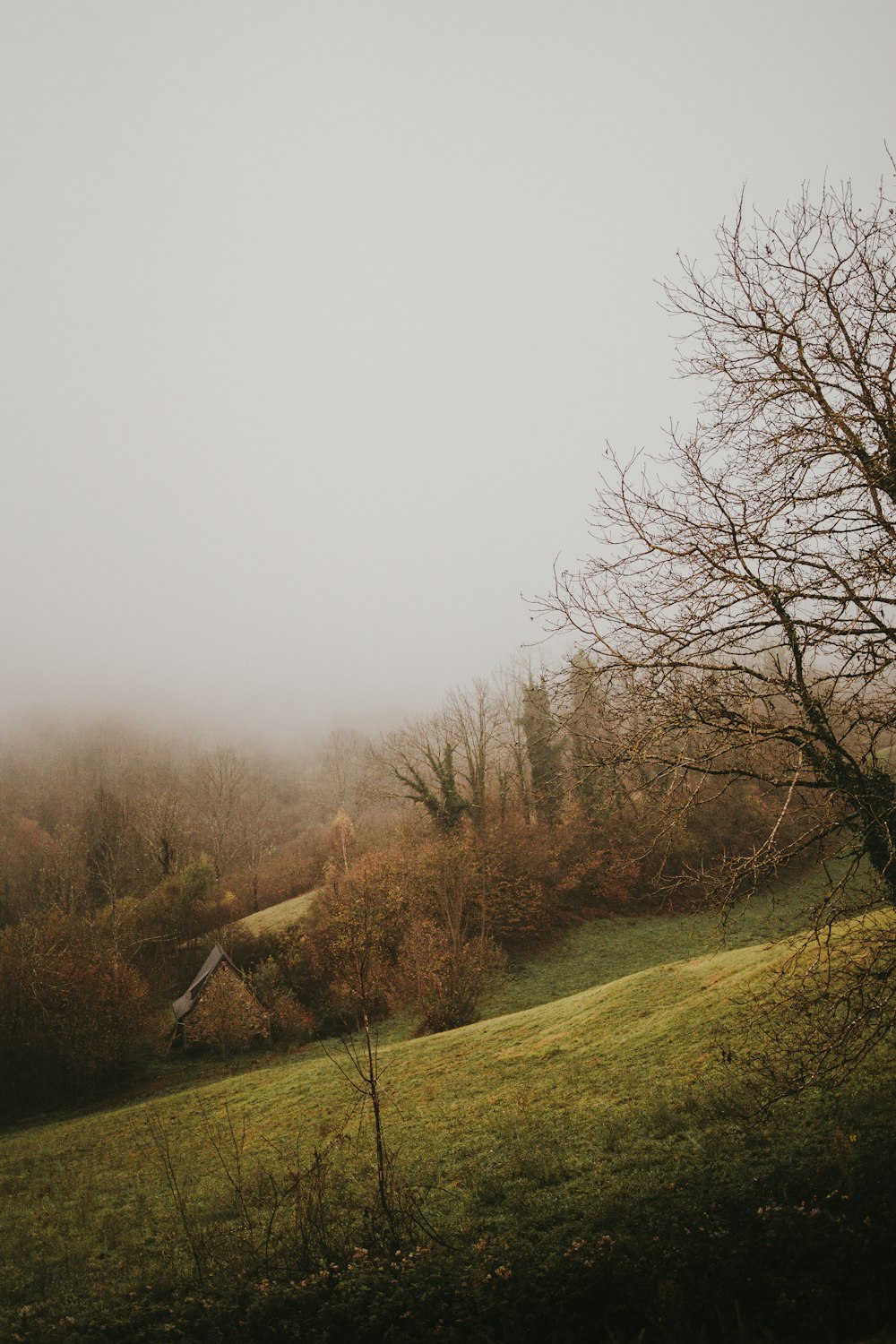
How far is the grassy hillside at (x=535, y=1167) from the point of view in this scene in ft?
19.6

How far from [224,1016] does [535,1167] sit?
22.5m

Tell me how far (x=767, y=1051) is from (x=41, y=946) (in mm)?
31364

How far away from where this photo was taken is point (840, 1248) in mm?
5246

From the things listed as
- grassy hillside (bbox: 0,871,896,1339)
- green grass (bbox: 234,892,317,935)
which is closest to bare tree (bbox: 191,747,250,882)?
green grass (bbox: 234,892,317,935)

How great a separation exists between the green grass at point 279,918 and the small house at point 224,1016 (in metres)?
5.91

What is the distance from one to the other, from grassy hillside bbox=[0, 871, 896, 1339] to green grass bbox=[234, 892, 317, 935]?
59.9 ft

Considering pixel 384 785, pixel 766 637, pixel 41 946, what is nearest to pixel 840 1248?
pixel 766 637

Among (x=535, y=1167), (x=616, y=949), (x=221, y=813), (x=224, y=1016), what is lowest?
(x=616, y=949)

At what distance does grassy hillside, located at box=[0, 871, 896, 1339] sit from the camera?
5984 mm

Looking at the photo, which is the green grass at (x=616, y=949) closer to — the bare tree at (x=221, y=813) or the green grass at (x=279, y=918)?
the green grass at (x=279, y=918)

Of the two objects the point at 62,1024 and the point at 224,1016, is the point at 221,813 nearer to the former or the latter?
the point at 62,1024

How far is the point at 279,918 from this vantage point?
36.0m

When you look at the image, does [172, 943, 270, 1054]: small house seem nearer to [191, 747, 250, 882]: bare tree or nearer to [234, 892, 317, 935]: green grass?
[234, 892, 317, 935]: green grass

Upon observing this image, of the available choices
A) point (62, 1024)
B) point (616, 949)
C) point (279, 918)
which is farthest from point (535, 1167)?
point (279, 918)
